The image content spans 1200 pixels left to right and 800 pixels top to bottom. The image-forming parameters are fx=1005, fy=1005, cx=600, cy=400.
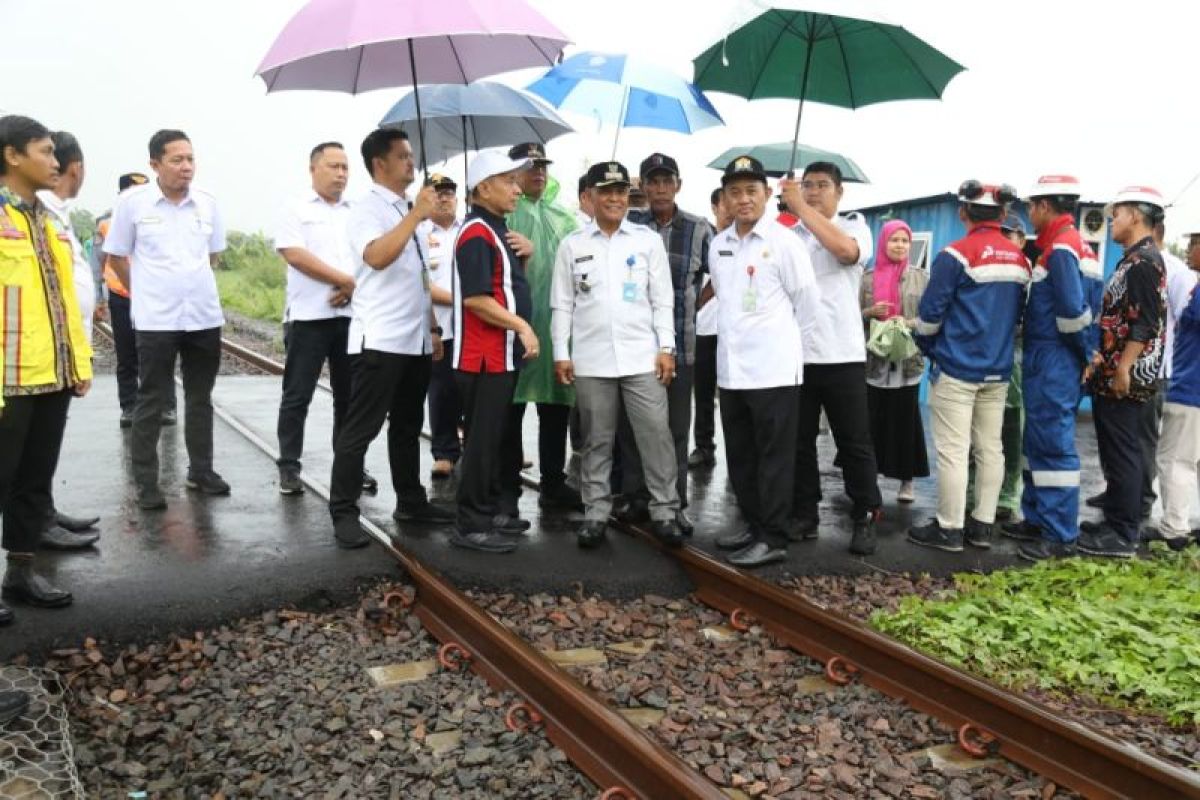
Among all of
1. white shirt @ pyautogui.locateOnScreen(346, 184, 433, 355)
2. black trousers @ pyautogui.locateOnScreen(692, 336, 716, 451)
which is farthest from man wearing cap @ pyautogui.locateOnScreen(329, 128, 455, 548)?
black trousers @ pyautogui.locateOnScreen(692, 336, 716, 451)

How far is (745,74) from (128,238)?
409 cm

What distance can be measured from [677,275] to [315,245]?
2.35 m

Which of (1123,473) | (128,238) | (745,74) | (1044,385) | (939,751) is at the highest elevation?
(745,74)

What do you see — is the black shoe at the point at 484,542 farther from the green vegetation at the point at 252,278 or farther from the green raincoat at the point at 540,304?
the green vegetation at the point at 252,278

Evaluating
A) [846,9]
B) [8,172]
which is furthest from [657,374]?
[8,172]

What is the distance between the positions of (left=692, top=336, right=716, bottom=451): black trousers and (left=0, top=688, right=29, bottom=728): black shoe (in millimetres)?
5108

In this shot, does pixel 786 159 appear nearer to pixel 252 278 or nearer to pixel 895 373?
pixel 895 373

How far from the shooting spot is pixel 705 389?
790cm

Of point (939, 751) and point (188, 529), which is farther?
point (188, 529)

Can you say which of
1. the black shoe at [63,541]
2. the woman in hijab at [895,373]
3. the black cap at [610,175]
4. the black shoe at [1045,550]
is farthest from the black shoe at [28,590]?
the black shoe at [1045,550]

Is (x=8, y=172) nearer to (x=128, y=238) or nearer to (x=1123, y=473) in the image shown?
(x=128, y=238)

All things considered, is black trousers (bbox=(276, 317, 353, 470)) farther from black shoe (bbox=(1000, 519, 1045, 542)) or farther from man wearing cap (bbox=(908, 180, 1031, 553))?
black shoe (bbox=(1000, 519, 1045, 542))

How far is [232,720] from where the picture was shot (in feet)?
12.5

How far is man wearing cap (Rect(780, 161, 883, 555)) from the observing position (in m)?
5.92
